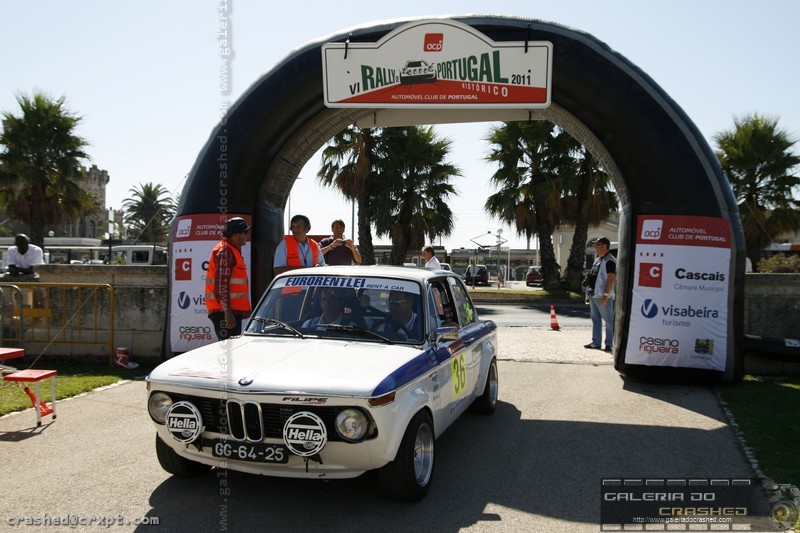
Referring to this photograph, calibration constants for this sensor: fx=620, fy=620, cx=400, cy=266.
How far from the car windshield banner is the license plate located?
6.65m

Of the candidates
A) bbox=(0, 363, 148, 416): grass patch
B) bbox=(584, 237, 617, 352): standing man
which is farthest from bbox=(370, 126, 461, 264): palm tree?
bbox=(0, 363, 148, 416): grass patch

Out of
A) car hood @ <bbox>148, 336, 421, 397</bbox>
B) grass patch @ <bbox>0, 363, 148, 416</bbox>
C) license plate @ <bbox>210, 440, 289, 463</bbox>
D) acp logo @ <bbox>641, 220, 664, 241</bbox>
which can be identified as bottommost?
grass patch @ <bbox>0, 363, 148, 416</bbox>

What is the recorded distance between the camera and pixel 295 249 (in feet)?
26.1

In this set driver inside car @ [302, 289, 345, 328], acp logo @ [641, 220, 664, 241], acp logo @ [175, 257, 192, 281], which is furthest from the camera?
acp logo @ [175, 257, 192, 281]

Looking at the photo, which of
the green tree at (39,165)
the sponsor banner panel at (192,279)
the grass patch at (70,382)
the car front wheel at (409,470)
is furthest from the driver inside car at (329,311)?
the green tree at (39,165)

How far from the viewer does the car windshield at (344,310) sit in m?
4.89

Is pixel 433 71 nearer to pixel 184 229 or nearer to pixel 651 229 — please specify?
pixel 651 229

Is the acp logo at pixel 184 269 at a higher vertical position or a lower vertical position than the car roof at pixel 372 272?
lower

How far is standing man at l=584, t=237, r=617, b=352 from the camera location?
1059cm

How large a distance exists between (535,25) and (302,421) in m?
7.31

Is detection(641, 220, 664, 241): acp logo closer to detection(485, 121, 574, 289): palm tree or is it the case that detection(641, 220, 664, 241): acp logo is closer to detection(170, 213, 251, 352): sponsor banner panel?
detection(170, 213, 251, 352): sponsor banner panel

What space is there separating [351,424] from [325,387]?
27 centimetres

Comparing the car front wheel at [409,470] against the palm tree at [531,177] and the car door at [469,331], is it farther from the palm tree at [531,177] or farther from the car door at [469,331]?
the palm tree at [531,177]

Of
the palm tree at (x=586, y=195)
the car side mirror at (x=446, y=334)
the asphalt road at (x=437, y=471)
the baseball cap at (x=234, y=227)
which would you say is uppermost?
the palm tree at (x=586, y=195)
